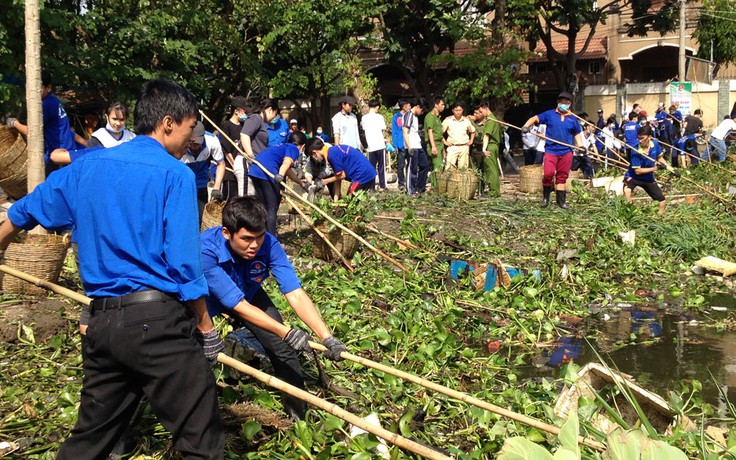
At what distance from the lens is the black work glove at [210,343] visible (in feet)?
11.7

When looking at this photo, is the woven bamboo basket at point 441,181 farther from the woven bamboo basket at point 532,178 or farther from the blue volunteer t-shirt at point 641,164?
the blue volunteer t-shirt at point 641,164

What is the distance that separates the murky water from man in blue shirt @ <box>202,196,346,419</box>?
86.7 inches

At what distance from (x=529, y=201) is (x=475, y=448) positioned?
8.79 meters

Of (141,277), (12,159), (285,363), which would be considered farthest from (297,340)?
(12,159)

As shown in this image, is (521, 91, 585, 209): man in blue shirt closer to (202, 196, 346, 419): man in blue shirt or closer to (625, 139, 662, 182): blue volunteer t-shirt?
(625, 139, 662, 182): blue volunteer t-shirt

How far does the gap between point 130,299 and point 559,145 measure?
32.3 feet

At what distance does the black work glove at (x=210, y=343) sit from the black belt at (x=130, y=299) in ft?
1.37

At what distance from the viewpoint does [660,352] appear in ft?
21.3

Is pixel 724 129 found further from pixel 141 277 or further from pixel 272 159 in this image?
pixel 141 277

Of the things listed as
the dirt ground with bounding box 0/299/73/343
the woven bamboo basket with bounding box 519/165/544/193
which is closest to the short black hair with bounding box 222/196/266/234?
the dirt ground with bounding box 0/299/73/343

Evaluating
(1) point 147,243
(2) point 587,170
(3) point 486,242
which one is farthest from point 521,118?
(1) point 147,243

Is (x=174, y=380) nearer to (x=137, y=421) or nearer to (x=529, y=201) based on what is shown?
(x=137, y=421)

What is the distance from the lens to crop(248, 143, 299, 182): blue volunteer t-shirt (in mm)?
9047

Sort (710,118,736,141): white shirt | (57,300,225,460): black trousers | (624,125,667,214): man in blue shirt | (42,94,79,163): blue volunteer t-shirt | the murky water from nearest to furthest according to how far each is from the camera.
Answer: (57,300,225,460): black trousers, the murky water, (42,94,79,163): blue volunteer t-shirt, (624,125,667,214): man in blue shirt, (710,118,736,141): white shirt
